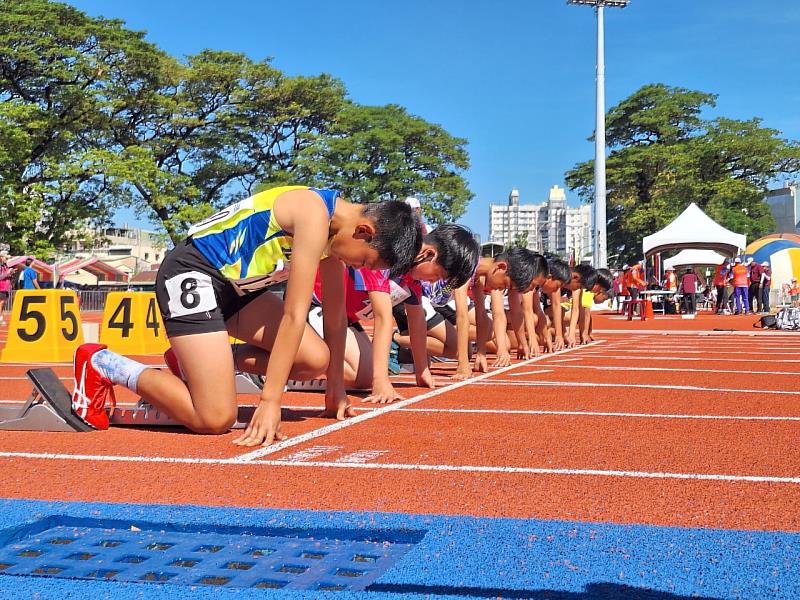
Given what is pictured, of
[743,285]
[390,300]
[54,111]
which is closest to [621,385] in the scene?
[390,300]

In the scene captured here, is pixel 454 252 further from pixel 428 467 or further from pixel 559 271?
pixel 559 271

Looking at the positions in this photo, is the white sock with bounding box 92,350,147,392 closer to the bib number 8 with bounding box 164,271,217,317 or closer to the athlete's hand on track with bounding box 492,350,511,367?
the bib number 8 with bounding box 164,271,217,317

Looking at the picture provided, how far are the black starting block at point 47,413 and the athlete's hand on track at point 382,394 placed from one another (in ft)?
6.60

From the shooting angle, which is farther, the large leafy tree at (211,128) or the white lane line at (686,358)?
the large leafy tree at (211,128)

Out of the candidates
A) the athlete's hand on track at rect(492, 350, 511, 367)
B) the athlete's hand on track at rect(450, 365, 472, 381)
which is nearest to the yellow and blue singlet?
the athlete's hand on track at rect(450, 365, 472, 381)

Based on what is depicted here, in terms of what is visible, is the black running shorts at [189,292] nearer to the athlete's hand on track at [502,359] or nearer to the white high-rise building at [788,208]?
the athlete's hand on track at [502,359]

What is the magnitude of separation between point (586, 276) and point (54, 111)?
30.6 meters

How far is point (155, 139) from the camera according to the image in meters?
42.4

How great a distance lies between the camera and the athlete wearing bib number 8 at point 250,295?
4383 mm

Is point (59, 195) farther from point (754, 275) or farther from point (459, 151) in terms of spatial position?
point (754, 275)

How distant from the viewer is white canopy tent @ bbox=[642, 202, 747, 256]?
32125 millimetres

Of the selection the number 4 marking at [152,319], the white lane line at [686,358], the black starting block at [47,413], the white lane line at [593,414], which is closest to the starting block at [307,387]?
the white lane line at [593,414]

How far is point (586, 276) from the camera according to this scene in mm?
12797

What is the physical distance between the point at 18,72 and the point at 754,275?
2922 cm
